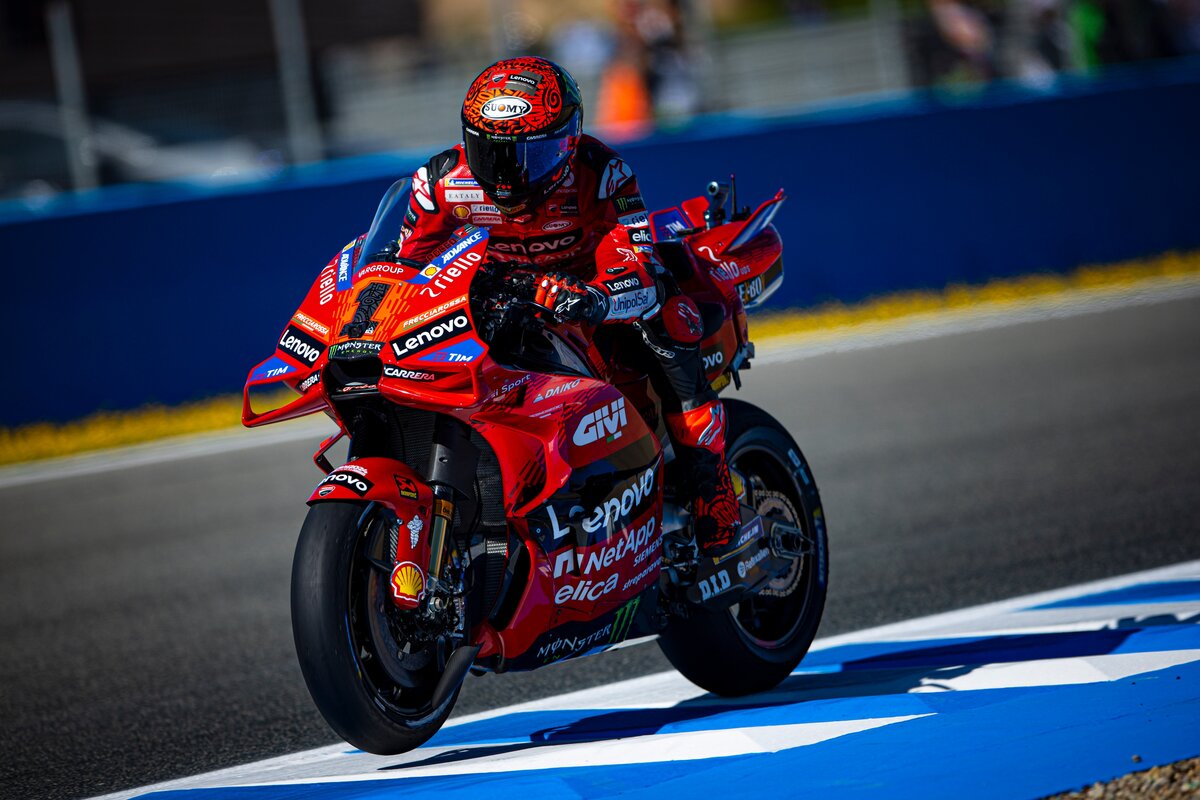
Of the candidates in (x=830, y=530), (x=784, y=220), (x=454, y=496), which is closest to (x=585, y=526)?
(x=454, y=496)

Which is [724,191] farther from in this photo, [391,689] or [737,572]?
[391,689]

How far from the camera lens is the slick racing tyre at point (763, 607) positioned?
15.8 ft

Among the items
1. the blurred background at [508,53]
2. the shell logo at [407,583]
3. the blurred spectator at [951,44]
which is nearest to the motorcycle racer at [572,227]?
the shell logo at [407,583]

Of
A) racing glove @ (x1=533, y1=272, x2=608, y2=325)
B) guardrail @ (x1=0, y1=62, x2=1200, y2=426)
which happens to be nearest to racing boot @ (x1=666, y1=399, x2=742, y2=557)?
racing glove @ (x1=533, y1=272, x2=608, y2=325)

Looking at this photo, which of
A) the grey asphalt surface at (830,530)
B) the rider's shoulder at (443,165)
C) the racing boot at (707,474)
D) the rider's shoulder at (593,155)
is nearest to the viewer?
the rider's shoulder at (443,165)

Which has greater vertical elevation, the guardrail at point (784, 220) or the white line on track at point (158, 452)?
the guardrail at point (784, 220)

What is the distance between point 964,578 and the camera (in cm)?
636

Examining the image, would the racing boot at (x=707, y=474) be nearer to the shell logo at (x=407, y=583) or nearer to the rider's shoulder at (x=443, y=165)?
the rider's shoulder at (x=443, y=165)

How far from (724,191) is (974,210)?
930cm

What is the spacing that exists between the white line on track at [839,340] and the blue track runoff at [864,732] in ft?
22.1

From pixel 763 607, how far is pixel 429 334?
185 centimetres

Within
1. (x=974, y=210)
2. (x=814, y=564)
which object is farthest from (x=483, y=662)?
(x=974, y=210)

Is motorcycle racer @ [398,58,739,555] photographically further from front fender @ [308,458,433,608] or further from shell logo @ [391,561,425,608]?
shell logo @ [391,561,425,608]

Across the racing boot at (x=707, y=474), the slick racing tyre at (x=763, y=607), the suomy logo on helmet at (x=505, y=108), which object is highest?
the suomy logo on helmet at (x=505, y=108)
